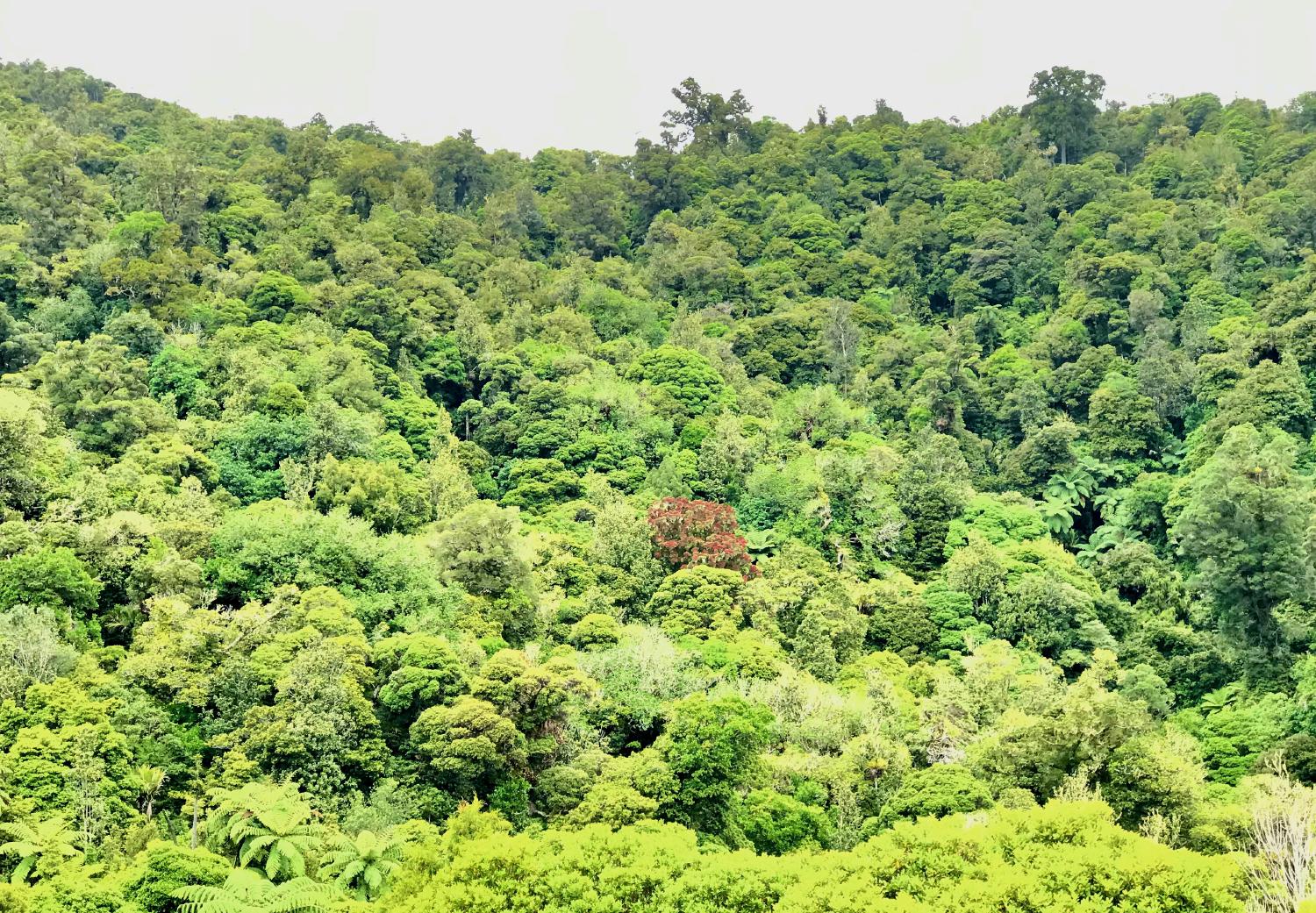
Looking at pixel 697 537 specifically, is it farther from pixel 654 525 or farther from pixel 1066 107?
pixel 1066 107

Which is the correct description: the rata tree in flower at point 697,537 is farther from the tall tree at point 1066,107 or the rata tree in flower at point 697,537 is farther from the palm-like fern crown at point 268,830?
the tall tree at point 1066,107

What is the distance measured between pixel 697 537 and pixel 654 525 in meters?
1.75

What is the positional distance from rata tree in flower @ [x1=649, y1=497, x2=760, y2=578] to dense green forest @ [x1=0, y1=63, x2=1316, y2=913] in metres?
0.20

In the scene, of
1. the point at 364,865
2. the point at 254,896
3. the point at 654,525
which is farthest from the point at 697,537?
the point at 254,896

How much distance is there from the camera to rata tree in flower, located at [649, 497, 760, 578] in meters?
43.8

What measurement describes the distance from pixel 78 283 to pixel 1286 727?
52.6m

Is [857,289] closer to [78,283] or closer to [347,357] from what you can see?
[347,357]

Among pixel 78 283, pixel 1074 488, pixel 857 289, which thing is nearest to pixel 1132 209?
pixel 857 289

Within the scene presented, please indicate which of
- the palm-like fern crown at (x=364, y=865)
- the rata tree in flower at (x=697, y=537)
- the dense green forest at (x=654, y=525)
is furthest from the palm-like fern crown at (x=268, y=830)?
the rata tree in flower at (x=697, y=537)

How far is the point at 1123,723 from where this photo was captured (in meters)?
25.8

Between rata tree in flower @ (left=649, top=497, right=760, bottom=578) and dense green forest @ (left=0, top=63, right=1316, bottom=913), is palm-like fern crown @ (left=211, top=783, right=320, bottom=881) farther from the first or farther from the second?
rata tree in flower @ (left=649, top=497, right=760, bottom=578)

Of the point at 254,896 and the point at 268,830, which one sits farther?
the point at 268,830

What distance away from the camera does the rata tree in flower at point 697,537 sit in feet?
144

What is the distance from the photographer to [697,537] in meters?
44.6
